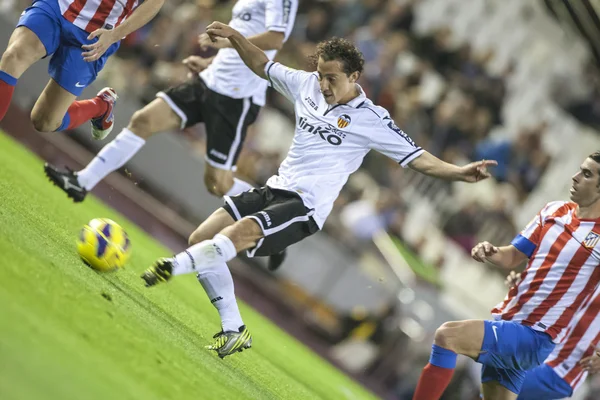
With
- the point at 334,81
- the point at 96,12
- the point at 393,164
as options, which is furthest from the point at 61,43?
the point at 393,164

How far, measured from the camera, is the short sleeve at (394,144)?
7219 mm

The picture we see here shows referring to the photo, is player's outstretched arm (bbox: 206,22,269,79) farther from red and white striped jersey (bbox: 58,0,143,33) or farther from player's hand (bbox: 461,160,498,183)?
player's hand (bbox: 461,160,498,183)

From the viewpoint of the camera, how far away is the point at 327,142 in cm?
736

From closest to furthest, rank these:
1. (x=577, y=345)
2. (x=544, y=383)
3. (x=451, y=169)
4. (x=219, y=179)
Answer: (x=451, y=169), (x=577, y=345), (x=544, y=383), (x=219, y=179)

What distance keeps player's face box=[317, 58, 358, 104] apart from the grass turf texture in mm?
2129

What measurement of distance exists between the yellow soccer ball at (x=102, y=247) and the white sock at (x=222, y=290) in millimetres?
667

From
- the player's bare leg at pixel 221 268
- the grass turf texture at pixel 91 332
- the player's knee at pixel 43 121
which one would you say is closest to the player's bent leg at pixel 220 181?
the grass turf texture at pixel 91 332

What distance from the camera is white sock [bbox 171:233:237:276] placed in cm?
661

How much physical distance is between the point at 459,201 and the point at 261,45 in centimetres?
855

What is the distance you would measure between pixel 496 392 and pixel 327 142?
248 centimetres

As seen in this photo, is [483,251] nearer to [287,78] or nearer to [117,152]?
[287,78]

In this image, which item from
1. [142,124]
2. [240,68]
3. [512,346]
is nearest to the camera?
[512,346]

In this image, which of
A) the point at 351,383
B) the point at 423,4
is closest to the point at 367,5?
the point at 423,4

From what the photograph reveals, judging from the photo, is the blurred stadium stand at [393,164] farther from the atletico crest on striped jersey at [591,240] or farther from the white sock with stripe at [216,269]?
the white sock with stripe at [216,269]
